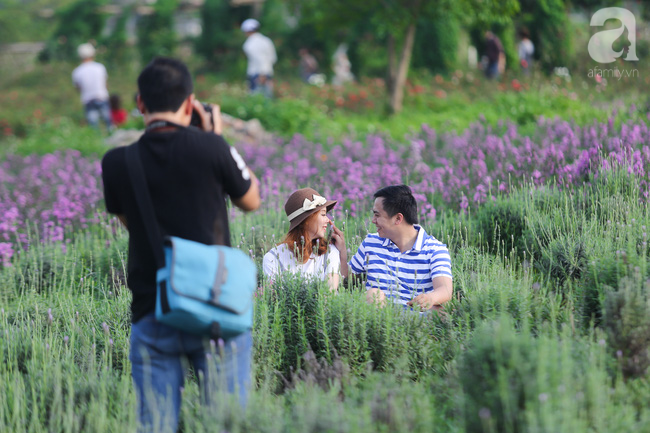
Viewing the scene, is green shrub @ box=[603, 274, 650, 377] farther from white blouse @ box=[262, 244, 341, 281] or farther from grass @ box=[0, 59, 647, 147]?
grass @ box=[0, 59, 647, 147]

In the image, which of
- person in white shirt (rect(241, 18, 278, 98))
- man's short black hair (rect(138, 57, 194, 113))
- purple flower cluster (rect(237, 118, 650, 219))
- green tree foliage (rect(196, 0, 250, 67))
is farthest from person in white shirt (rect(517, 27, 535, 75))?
man's short black hair (rect(138, 57, 194, 113))

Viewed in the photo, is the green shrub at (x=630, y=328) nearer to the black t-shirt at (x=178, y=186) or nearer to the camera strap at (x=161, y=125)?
the black t-shirt at (x=178, y=186)

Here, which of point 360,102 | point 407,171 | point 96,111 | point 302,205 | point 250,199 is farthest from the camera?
point 360,102

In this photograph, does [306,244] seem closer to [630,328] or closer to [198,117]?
[198,117]

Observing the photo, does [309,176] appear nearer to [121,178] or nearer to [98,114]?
[121,178]

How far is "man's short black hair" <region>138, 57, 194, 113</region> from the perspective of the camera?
2.86 meters

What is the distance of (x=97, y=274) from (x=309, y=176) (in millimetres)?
3006

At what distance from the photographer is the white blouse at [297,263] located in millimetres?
4793

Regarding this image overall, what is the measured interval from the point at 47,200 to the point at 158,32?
2306 cm

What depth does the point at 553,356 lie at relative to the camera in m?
2.96

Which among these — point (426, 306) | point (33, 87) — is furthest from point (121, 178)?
point (33, 87)

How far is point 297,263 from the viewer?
491 cm

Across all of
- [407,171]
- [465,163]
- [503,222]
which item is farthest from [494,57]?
[503,222]

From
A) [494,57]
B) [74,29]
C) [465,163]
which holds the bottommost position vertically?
[465,163]
